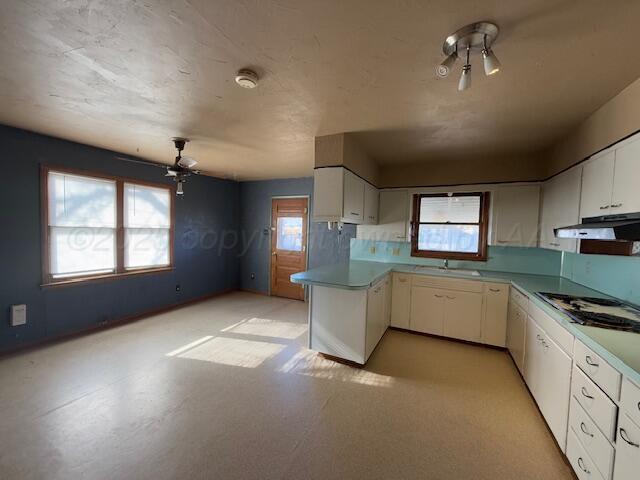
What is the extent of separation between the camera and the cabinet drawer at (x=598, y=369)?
125 centimetres

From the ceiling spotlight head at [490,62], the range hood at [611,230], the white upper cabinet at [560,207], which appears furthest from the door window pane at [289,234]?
the ceiling spotlight head at [490,62]

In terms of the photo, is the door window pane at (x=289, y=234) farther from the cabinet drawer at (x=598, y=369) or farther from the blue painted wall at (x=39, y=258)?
the cabinet drawer at (x=598, y=369)

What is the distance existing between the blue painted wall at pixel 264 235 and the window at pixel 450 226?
4.60 ft

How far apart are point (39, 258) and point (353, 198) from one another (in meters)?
3.75

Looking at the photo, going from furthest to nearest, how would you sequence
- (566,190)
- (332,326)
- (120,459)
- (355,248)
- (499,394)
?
(355,248)
(332,326)
(566,190)
(499,394)
(120,459)

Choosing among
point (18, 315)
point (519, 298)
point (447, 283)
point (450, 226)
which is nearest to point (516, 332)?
point (519, 298)

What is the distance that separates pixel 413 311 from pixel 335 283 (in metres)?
1.56

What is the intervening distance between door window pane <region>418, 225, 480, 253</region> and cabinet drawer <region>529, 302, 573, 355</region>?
4.89ft

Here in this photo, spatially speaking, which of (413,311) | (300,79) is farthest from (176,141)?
(413,311)

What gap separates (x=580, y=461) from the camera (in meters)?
1.48

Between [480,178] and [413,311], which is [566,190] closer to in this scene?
[480,178]

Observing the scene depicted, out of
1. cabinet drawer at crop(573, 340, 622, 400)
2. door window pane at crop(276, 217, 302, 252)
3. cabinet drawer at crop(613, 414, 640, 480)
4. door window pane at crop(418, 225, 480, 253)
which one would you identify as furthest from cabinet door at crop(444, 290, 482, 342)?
door window pane at crop(276, 217, 302, 252)

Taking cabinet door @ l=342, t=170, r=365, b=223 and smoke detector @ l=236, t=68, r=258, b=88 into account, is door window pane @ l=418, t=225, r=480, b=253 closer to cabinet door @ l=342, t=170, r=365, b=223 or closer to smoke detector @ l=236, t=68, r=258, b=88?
cabinet door @ l=342, t=170, r=365, b=223

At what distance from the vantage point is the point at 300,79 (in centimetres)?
171
